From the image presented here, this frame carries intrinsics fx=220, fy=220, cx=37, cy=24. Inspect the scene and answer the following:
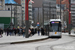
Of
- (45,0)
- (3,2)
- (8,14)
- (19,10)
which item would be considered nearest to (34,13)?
(45,0)

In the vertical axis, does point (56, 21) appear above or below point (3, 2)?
below

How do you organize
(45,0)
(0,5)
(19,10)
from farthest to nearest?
(45,0) → (19,10) → (0,5)

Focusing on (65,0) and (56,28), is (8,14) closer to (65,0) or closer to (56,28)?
(56,28)

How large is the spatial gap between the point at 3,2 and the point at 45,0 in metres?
55.4

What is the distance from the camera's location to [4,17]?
2911 inches

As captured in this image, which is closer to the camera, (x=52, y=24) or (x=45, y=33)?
(x=52, y=24)

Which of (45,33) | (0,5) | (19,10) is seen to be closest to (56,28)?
(45,33)

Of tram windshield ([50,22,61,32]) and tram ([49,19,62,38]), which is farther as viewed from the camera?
tram windshield ([50,22,61,32])

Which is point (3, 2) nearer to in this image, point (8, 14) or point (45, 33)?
point (8, 14)

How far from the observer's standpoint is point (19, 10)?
360 ft

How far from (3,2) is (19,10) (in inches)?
733

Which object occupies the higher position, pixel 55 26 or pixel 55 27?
pixel 55 26

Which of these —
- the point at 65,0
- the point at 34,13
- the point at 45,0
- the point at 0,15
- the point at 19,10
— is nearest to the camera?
the point at 0,15

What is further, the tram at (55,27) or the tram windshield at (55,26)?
the tram windshield at (55,26)
